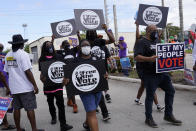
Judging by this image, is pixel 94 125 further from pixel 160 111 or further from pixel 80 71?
pixel 160 111

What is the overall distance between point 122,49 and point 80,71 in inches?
280

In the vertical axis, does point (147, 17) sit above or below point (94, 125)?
above

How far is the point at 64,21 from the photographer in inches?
310

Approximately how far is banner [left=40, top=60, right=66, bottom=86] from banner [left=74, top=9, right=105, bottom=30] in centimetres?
214

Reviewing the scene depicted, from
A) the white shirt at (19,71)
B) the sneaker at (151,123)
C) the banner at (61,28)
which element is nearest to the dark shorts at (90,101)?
the white shirt at (19,71)

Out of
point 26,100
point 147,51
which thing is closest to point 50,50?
point 26,100

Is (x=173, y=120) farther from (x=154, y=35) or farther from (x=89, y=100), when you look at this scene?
(x=89, y=100)

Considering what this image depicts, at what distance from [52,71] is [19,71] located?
31.3 inches

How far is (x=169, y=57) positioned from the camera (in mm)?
4746

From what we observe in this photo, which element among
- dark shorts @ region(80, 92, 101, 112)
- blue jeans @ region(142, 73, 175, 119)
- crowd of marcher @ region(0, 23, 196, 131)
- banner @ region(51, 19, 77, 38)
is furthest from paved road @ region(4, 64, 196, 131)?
banner @ region(51, 19, 77, 38)

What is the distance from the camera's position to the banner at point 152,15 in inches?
254

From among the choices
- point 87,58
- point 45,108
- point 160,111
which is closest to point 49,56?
point 87,58

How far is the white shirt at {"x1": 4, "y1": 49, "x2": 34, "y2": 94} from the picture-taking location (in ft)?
13.2

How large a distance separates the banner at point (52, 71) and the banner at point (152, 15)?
2.87m
